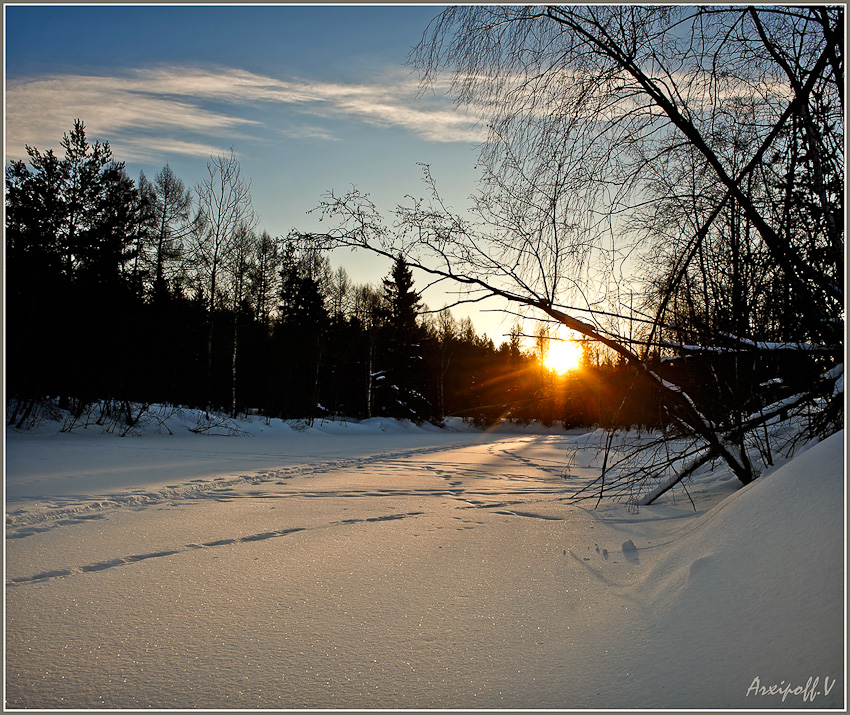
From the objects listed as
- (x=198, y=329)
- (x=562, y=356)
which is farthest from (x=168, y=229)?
(x=562, y=356)

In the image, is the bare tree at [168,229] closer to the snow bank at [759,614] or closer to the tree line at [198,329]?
the tree line at [198,329]

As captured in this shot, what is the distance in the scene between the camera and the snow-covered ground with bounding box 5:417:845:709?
1.38 metres

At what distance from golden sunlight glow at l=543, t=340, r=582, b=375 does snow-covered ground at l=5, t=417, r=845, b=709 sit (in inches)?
40.8

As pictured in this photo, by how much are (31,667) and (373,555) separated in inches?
56.8

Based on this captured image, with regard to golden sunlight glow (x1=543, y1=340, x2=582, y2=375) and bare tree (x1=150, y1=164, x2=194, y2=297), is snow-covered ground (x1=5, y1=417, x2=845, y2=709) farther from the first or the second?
bare tree (x1=150, y1=164, x2=194, y2=297)

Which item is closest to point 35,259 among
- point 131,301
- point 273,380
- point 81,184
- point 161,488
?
point 131,301

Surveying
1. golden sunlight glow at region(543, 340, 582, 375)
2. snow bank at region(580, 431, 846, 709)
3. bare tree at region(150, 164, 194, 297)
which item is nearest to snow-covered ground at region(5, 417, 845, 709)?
snow bank at region(580, 431, 846, 709)

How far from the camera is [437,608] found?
1949 millimetres

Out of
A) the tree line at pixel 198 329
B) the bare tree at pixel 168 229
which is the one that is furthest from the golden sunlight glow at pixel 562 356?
the bare tree at pixel 168 229

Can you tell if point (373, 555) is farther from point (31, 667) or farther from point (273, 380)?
point (273, 380)

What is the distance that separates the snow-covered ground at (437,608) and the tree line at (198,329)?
1042 mm

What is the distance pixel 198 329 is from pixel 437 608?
18470 millimetres

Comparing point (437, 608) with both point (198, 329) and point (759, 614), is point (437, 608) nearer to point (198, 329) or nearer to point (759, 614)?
point (759, 614)

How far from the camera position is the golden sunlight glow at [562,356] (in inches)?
124
